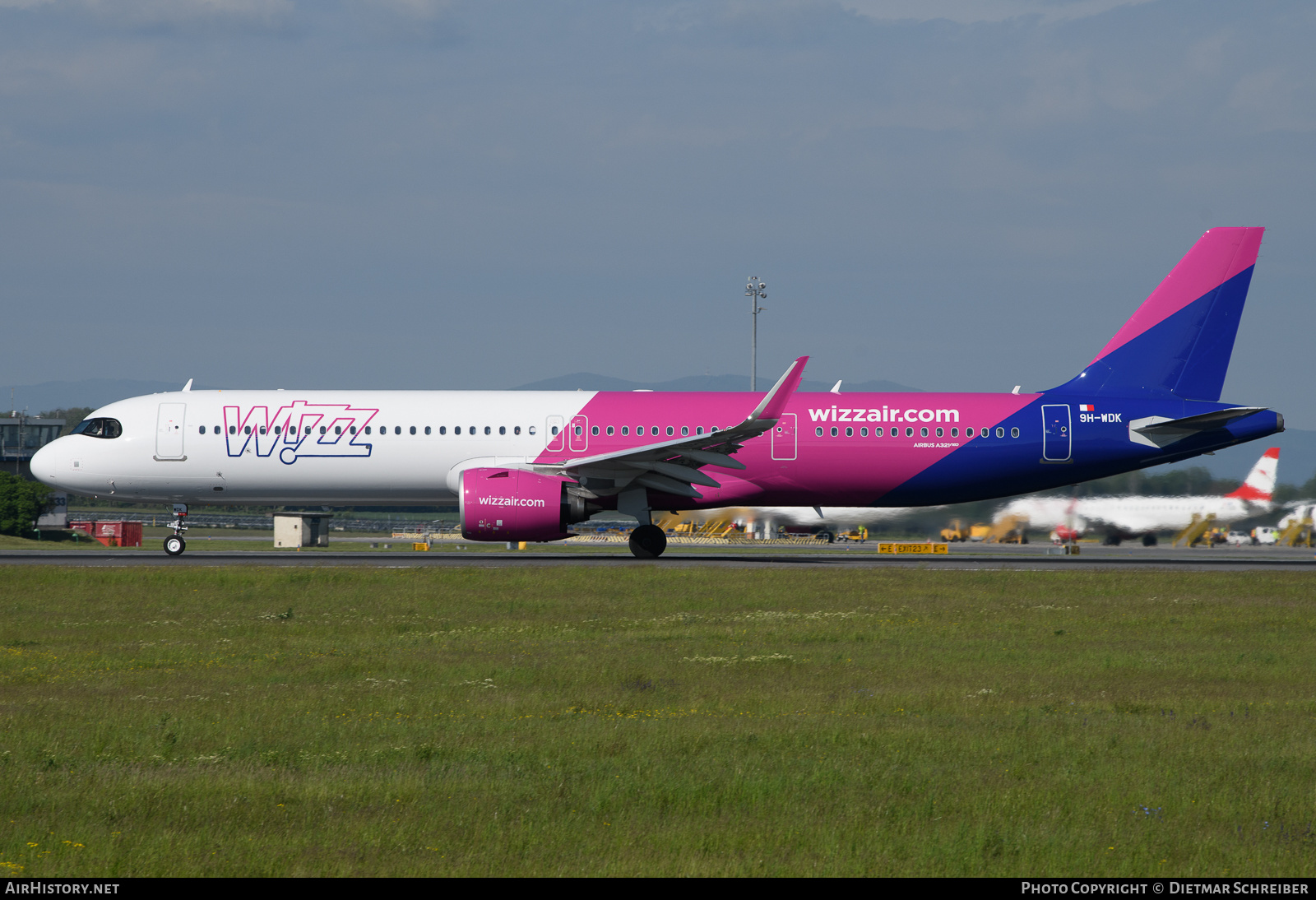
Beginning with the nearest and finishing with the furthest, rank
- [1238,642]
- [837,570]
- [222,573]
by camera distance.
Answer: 1. [1238,642]
2. [222,573]
3. [837,570]

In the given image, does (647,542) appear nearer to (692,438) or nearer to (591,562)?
(591,562)

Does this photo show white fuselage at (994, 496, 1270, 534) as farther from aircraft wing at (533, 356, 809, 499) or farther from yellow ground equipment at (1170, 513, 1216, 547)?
aircraft wing at (533, 356, 809, 499)

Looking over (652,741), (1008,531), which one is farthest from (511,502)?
(1008,531)

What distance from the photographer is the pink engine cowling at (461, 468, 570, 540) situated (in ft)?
88.4

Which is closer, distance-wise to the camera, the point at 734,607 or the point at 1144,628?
the point at 1144,628

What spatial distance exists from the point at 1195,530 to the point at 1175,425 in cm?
1821

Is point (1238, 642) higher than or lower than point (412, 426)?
lower

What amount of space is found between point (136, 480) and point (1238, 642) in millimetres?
24704

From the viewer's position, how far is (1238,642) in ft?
52.4

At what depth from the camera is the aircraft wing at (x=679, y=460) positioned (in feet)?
87.5
